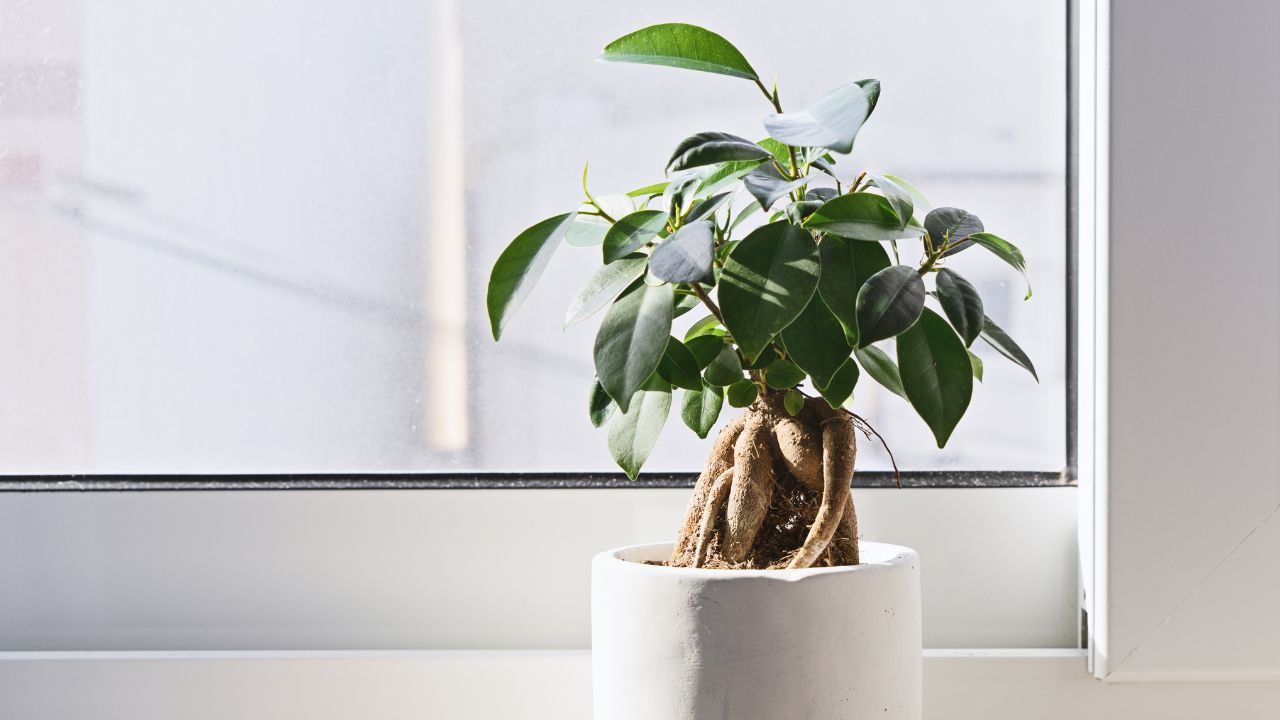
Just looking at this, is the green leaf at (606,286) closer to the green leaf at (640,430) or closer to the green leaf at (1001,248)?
the green leaf at (640,430)

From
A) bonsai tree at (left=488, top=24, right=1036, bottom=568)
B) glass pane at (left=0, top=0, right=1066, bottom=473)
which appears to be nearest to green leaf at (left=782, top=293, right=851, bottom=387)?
bonsai tree at (left=488, top=24, right=1036, bottom=568)

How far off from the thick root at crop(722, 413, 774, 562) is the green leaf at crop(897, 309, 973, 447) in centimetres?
11

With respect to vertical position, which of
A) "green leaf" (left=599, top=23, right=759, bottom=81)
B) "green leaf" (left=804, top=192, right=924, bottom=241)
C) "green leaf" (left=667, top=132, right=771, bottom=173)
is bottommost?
"green leaf" (left=804, top=192, right=924, bottom=241)

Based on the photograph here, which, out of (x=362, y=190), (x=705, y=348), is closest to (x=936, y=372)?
(x=705, y=348)

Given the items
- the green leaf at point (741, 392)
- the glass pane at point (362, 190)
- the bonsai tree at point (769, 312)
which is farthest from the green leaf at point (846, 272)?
the glass pane at point (362, 190)

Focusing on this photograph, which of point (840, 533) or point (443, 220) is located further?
point (443, 220)

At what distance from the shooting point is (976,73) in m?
0.79

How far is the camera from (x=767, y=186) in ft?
1.43

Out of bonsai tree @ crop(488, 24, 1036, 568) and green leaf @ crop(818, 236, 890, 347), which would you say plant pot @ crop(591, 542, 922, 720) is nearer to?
bonsai tree @ crop(488, 24, 1036, 568)

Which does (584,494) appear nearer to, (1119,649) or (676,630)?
(676,630)

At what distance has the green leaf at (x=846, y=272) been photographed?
0.46 metres

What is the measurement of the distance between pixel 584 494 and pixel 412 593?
0.16m

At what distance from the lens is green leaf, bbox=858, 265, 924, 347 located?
0.42 meters

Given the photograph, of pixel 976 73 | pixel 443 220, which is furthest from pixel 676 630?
pixel 976 73
